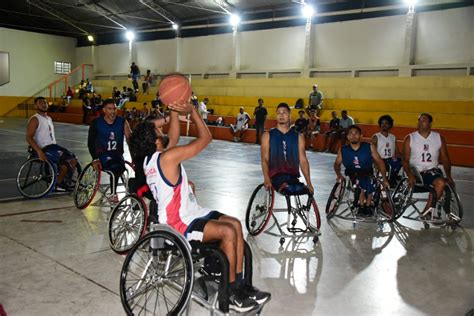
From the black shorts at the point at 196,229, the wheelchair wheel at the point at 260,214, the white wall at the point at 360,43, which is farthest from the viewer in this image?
the white wall at the point at 360,43

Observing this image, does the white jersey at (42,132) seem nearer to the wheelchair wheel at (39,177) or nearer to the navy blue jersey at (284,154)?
the wheelchair wheel at (39,177)

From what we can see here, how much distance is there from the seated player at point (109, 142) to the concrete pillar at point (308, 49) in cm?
1435

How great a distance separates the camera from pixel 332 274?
373cm

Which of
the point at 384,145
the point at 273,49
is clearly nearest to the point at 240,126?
the point at 273,49

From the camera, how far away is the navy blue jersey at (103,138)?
558 centimetres

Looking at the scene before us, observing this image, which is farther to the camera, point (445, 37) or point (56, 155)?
point (445, 37)

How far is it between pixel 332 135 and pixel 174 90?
10968 millimetres

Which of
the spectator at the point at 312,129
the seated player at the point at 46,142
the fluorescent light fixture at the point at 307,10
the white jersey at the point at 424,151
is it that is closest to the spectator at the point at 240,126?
the spectator at the point at 312,129

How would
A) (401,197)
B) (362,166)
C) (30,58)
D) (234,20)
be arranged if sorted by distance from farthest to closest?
(30,58), (234,20), (401,197), (362,166)

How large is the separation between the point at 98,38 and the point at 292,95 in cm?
1592

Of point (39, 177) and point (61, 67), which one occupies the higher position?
point (61, 67)

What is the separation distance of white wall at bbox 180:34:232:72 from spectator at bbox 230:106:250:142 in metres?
6.96

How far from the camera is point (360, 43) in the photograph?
1755 cm

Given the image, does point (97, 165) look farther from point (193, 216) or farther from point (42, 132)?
point (193, 216)
